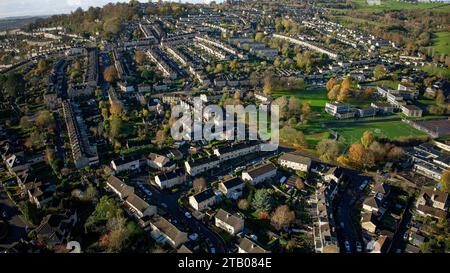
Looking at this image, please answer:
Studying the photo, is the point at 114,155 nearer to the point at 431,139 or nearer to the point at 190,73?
the point at 190,73

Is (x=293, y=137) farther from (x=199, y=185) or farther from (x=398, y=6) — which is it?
(x=398, y=6)

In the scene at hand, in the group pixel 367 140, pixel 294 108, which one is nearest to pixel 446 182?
pixel 367 140

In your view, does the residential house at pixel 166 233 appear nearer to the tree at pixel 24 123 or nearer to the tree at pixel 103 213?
the tree at pixel 103 213

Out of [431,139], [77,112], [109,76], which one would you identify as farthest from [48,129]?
[431,139]

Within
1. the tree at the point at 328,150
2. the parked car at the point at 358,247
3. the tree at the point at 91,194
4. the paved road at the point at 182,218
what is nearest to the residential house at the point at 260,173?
the tree at the point at 328,150

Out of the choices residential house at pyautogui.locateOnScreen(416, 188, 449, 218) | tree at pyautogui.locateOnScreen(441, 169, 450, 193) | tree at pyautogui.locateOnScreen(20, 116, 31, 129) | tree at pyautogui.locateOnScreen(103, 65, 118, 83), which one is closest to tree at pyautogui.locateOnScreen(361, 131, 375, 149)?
tree at pyautogui.locateOnScreen(441, 169, 450, 193)

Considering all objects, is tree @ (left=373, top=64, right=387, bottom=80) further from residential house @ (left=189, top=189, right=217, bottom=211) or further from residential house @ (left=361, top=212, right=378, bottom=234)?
residential house @ (left=189, top=189, right=217, bottom=211)
